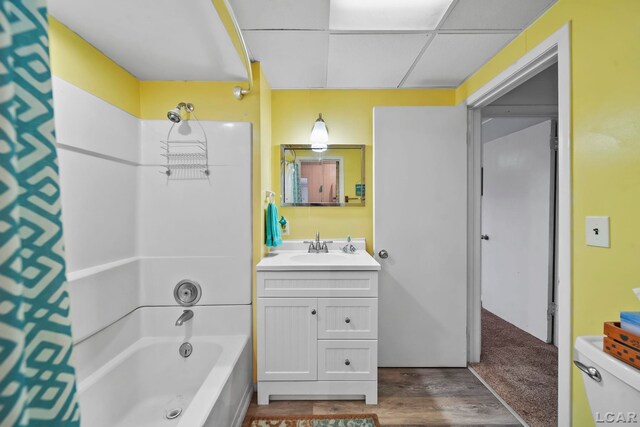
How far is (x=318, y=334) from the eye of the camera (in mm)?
1778

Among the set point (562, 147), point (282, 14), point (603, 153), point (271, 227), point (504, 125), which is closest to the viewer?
point (603, 153)

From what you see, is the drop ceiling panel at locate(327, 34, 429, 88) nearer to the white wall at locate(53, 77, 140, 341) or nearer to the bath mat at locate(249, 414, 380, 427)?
the white wall at locate(53, 77, 140, 341)

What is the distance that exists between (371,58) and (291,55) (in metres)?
0.54

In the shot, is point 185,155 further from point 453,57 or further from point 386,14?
point 453,57

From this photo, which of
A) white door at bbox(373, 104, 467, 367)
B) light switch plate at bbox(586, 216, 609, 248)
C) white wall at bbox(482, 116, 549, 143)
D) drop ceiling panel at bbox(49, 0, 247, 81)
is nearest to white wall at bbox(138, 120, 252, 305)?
drop ceiling panel at bbox(49, 0, 247, 81)

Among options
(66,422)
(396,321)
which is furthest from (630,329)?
(396,321)

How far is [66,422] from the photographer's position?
0.36 meters

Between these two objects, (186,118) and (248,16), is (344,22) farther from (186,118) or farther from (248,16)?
(186,118)

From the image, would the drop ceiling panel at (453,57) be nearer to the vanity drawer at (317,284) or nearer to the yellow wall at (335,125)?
the yellow wall at (335,125)

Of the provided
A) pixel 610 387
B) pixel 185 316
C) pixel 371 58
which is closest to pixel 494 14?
pixel 371 58

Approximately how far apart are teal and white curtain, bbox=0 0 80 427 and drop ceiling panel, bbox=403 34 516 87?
190 cm

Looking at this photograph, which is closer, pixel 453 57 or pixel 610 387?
pixel 610 387

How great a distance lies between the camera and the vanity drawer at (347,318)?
1.78 metres

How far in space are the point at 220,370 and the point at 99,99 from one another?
1603mm
